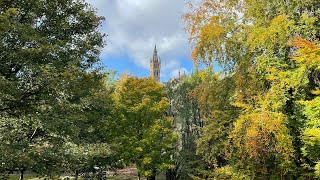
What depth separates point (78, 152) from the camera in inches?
429

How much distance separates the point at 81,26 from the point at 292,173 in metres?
10.9

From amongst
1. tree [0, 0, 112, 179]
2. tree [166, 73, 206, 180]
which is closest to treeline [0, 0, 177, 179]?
tree [0, 0, 112, 179]

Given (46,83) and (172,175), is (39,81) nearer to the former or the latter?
(46,83)

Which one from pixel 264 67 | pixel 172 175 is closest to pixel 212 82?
pixel 264 67

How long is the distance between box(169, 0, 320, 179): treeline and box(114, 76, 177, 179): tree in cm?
917

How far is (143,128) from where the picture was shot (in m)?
23.4

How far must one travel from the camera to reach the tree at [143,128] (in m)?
21.8

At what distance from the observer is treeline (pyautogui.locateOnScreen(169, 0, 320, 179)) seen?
10359 millimetres

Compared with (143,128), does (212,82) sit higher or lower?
higher

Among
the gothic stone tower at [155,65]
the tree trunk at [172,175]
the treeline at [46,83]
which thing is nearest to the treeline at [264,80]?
the treeline at [46,83]

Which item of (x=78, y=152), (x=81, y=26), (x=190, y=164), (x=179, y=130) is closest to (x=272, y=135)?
(x=78, y=152)

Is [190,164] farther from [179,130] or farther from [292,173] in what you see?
[292,173]

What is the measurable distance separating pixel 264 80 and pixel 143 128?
13.1 metres

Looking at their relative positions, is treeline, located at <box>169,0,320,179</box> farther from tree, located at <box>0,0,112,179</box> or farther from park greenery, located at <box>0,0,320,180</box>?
tree, located at <box>0,0,112,179</box>
